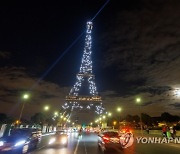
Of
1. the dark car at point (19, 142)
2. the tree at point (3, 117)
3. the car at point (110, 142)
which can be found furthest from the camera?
the tree at point (3, 117)

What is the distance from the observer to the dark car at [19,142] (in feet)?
→ 42.8

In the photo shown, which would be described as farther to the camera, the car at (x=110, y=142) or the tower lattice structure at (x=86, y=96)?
the tower lattice structure at (x=86, y=96)

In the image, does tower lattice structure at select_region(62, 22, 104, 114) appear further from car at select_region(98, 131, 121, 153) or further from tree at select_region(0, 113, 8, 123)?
car at select_region(98, 131, 121, 153)

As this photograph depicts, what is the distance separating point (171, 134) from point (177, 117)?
12383 centimetres

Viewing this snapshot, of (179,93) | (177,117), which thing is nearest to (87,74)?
(177,117)

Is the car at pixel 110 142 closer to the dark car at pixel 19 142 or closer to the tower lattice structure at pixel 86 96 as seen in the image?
the dark car at pixel 19 142

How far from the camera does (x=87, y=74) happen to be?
13462 cm

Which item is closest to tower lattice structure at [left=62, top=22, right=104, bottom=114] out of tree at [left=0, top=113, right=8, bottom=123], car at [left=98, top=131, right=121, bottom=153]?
tree at [left=0, top=113, right=8, bottom=123]

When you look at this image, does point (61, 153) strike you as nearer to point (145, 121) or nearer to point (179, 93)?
point (179, 93)

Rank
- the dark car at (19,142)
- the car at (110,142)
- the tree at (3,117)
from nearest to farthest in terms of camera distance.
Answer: the dark car at (19,142) → the car at (110,142) → the tree at (3,117)

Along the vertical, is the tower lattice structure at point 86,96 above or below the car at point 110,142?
above

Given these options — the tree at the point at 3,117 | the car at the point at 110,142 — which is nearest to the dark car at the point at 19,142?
the car at the point at 110,142

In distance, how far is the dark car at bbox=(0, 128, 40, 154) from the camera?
1305 cm

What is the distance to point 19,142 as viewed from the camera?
14.1 metres
